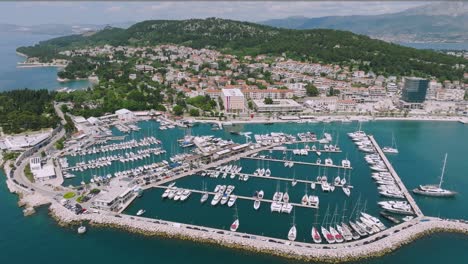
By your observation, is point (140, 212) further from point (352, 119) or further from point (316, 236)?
point (352, 119)

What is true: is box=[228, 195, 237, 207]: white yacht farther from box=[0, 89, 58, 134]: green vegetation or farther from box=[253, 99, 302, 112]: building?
box=[0, 89, 58, 134]: green vegetation

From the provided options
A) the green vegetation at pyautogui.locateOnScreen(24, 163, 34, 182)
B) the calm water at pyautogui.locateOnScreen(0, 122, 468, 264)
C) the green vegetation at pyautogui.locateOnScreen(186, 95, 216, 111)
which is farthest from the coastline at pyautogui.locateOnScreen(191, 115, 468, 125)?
the green vegetation at pyautogui.locateOnScreen(24, 163, 34, 182)

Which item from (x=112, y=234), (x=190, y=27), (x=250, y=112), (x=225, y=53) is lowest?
(x=112, y=234)

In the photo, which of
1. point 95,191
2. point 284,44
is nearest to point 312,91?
point 284,44

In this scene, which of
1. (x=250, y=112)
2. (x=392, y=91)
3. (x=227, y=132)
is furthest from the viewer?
(x=392, y=91)

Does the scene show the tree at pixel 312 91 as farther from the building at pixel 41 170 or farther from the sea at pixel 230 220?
the building at pixel 41 170

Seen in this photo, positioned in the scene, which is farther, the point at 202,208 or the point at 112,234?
the point at 202,208

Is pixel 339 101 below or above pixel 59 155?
above

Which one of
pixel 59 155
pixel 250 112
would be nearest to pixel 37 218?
pixel 59 155

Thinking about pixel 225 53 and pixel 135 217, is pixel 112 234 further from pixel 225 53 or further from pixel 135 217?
pixel 225 53
